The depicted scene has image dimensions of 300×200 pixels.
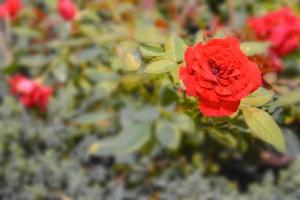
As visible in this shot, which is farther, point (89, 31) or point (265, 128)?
point (89, 31)

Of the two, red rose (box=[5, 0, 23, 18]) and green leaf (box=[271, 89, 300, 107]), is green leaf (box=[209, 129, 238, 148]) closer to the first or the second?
green leaf (box=[271, 89, 300, 107])

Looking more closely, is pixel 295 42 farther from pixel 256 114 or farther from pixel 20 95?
pixel 20 95

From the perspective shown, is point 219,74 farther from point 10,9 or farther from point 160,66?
point 10,9

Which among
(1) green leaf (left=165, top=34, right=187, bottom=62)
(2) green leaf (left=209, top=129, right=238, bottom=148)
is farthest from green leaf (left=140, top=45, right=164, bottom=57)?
(2) green leaf (left=209, top=129, right=238, bottom=148)

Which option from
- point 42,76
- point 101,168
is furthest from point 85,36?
point 101,168

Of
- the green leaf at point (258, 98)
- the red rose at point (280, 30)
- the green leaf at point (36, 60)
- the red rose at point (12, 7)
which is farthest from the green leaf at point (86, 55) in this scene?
the green leaf at point (258, 98)

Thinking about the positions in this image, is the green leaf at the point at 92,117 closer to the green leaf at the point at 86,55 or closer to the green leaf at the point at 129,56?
the green leaf at the point at 86,55

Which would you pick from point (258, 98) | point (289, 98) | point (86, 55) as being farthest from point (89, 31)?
point (258, 98)
